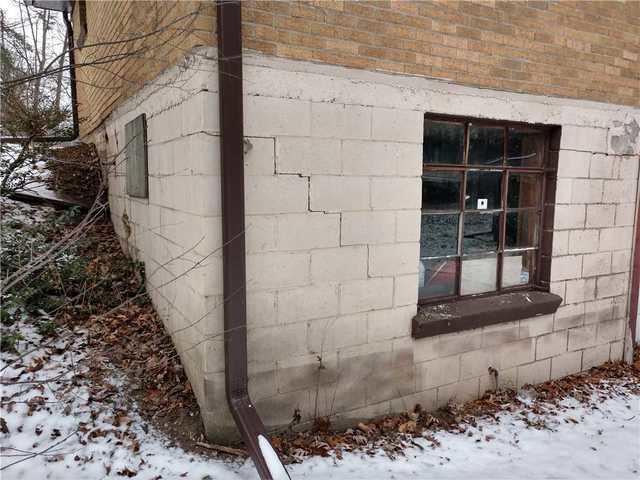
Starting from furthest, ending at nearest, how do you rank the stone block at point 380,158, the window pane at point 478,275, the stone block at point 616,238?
the stone block at point 616,238, the window pane at point 478,275, the stone block at point 380,158

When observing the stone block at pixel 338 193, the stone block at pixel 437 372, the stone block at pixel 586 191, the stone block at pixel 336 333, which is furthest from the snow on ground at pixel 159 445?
the stone block at pixel 586 191

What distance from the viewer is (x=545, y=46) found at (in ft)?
14.4

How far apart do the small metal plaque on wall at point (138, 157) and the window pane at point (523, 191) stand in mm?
3657

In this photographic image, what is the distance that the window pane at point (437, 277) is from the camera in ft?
14.0

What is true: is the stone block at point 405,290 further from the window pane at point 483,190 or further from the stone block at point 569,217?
the stone block at point 569,217

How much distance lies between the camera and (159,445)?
3.16 metres

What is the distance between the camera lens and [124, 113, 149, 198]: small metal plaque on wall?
14.9 feet

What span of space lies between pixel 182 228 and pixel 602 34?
463cm

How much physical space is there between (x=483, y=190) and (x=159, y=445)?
11.6 ft

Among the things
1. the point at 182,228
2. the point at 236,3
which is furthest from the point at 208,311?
the point at 236,3

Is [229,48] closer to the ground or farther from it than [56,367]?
farther from it

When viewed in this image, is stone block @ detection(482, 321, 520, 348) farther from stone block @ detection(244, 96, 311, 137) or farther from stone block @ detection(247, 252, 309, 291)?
stone block @ detection(244, 96, 311, 137)

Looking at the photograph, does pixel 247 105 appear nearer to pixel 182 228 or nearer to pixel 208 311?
→ pixel 182 228

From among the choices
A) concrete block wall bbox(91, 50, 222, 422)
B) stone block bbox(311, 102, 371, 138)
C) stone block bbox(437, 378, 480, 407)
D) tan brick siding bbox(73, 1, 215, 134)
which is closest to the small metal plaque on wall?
concrete block wall bbox(91, 50, 222, 422)
